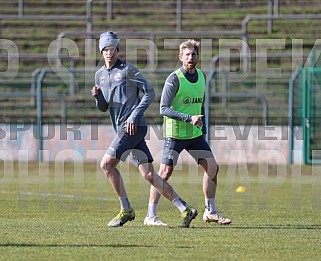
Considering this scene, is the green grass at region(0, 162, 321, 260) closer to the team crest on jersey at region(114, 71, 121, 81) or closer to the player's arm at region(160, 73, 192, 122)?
the player's arm at region(160, 73, 192, 122)

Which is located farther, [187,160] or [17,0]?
[17,0]

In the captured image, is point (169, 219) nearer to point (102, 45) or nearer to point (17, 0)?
point (102, 45)

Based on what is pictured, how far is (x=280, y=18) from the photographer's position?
89.6ft

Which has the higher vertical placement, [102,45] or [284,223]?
[102,45]

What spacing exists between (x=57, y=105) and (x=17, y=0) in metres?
7.57

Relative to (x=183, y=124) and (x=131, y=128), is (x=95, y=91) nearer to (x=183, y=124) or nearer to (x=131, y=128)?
(x=131, y=128)

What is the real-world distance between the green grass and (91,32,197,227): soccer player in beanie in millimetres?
421

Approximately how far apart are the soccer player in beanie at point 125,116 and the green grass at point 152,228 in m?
0.42

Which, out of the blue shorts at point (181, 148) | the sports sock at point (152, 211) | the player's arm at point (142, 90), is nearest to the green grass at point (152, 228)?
the sports sock at point (152, 211)

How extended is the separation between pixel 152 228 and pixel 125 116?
1270 mm

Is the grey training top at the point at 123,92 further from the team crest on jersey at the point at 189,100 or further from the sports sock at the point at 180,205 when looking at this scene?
the sports sock at the point at 180,205

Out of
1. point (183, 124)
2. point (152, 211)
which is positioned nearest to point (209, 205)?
point (152, 211)

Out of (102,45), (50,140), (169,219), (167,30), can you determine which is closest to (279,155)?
(50,140)

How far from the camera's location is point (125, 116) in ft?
36.3
